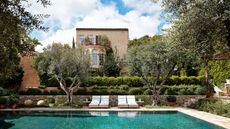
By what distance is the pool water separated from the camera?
15.8 metres

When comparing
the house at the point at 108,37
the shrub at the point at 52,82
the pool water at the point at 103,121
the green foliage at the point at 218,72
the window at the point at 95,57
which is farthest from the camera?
the house at the point at 108,37

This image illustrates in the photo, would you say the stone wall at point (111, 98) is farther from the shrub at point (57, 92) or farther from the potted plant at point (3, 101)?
the potted plant at point (3, 101)

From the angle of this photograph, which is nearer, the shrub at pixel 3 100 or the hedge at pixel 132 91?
the shrub at pixel 3 100

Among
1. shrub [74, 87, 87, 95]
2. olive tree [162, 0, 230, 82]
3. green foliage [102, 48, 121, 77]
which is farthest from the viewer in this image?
green foliage [102, 48, 121, 77]

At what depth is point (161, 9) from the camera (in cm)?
1260

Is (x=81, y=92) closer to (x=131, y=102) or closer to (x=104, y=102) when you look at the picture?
(x=104, y=102)

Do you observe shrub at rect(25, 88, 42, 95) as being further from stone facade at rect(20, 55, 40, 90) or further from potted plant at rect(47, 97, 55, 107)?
stone facade at rect(20, 55, 40, 90)

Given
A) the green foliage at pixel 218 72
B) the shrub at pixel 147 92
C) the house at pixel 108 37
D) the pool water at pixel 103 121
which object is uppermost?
the house at pixel 108 37

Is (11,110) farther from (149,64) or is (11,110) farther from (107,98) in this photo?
(149,64)

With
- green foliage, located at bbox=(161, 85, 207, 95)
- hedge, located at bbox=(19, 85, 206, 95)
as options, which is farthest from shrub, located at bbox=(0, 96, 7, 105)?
green foliage, located at bbox=(161, 85, 207, 95)

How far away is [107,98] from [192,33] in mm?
15789

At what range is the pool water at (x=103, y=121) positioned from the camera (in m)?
15.8

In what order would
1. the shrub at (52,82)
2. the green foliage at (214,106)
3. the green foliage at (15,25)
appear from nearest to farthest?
the green foliage at (15,25) < the green foliage at (214,106) < the shrub at (52,82)

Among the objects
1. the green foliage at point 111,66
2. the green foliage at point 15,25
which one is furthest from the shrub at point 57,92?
the green foliage at point 15,25
